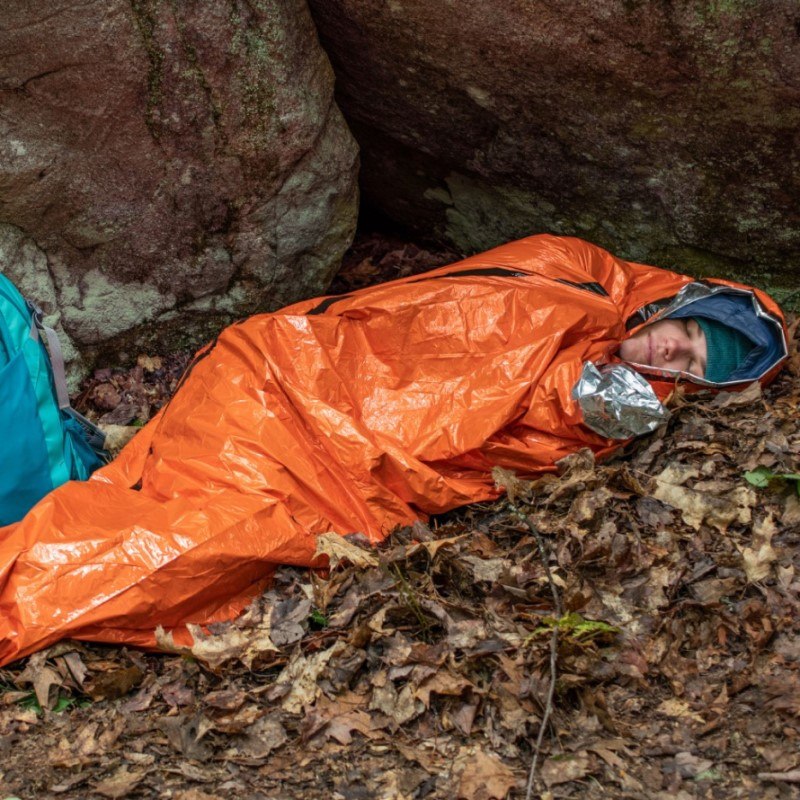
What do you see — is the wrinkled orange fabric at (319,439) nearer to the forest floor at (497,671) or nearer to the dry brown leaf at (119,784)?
the forest floor at (497,671)

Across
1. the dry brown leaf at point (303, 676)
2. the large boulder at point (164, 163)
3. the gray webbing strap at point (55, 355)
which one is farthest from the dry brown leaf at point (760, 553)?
the gray webbing strap at point (55, 355)

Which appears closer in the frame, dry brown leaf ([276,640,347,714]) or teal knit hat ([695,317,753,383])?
dry brown leaf ([276,640,347,714])

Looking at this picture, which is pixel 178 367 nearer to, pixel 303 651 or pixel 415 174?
pixel 415 174

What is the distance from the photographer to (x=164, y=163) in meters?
4.07

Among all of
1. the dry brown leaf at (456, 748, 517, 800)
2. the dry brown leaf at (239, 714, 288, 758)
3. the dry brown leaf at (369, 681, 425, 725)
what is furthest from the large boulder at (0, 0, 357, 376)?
the dry brown leaf at (456, 748, 517, 800)

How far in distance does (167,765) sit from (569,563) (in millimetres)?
1423

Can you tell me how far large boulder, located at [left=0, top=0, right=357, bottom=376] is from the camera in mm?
3721

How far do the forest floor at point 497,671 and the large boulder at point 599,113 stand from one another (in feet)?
4.01

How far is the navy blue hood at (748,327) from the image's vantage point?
390 cm

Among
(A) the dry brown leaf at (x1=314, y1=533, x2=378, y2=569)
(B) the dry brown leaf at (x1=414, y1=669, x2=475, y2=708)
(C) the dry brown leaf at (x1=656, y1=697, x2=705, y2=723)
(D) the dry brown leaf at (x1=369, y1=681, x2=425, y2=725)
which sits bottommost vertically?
(C) the dry brown leaf at (x1=656, y1=697, x2=705, y2=723)

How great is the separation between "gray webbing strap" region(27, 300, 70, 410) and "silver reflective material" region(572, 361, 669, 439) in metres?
2.04

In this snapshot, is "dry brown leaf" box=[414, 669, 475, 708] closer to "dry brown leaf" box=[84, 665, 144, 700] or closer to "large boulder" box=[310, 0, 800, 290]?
"dry brown leaf" box=[84, 665, 144, 700]

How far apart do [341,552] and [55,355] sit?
142 cm

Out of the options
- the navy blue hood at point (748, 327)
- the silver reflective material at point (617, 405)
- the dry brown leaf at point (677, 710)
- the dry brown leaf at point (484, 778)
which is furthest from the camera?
the navy blue hood at point (748, 327)
